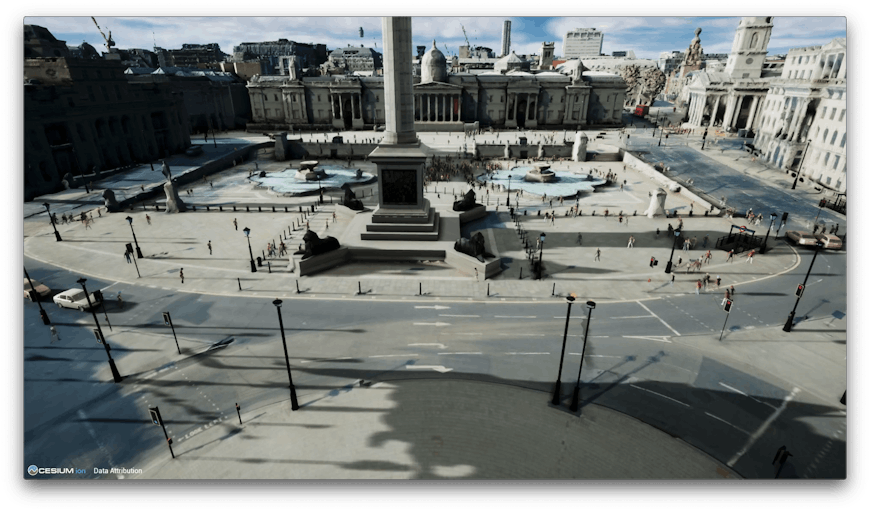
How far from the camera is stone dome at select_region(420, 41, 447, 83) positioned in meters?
102

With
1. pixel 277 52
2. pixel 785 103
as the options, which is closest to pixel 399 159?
pixel 785 103

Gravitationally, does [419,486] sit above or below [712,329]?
above

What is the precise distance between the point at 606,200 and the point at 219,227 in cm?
4261

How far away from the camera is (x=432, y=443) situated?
1619 cm

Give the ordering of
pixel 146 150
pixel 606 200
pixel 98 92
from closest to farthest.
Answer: pixel 606 200, pixel 98 92, pixel 146 150

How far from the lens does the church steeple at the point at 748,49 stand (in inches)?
3728

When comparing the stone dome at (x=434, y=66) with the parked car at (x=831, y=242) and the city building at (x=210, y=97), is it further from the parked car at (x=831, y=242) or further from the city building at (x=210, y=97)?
the parked car at (x=831, y=242)

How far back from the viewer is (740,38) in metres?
98.5

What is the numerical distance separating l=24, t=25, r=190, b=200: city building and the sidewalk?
171ft

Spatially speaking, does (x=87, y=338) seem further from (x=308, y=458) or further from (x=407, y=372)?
(x=407, y=372)

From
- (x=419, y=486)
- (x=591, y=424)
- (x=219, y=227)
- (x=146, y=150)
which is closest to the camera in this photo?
(x=419, y=486)

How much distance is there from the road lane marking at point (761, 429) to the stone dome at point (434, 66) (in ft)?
322

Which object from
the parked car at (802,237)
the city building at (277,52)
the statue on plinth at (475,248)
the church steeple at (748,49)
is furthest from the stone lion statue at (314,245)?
the city building at (277,52)

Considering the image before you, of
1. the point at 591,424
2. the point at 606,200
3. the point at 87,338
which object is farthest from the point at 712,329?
the point at 87,338
